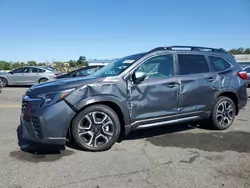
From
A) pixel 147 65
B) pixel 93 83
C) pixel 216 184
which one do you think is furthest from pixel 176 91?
pixel 216 184

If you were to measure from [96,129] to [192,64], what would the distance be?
2461mm

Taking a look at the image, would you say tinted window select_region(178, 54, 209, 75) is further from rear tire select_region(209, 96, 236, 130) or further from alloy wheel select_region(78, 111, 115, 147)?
alloy wheel select_region(78, 111, 115, 147)

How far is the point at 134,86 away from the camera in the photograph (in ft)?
14.5

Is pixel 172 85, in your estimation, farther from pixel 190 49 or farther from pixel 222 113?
pixel 222 113

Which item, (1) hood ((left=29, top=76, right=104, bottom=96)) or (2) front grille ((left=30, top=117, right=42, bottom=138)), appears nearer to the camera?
(2) front grille ((left=30, top=117, right=42, bottom=138))

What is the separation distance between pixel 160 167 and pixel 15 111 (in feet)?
18.6

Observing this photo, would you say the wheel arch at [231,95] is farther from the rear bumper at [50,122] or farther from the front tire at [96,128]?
the rear bumper at [50,122]

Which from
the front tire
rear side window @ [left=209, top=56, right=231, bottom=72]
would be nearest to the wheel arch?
rear side window @ [left=209, top=56, right=231, bottom=72]

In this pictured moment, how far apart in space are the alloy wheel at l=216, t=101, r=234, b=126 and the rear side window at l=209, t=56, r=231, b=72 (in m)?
0.76

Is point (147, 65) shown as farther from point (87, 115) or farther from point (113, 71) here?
point (87, 115)

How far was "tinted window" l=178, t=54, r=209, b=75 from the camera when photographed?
5.06 m

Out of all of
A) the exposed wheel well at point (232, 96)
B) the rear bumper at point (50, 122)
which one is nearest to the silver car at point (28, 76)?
the exposed wheel well at point (232, 96)

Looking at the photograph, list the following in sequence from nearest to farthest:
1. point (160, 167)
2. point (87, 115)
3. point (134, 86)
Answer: point (160, 167)
point (87, 115)
point (134, 86)

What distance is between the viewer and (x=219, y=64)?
18.4 ft
